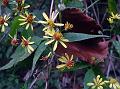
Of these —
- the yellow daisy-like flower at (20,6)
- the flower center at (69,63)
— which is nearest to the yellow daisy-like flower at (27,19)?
the yellow daisy-like flower at (20,6)

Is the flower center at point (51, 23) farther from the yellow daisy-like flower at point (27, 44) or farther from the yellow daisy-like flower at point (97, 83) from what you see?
the yellow daisy-like flower at point (97, 83)

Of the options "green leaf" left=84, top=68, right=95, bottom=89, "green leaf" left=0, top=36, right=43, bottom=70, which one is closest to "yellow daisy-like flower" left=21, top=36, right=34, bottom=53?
"green leaf" left=0, top=36, right=43, bottom=70

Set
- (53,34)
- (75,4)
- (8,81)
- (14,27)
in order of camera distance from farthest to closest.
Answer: (8,81) → (75,4) → (14,27) → (53,34)

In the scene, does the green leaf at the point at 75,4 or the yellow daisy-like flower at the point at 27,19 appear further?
the green leaf at the point at 75,4

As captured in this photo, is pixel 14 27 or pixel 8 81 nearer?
pixel 14 27

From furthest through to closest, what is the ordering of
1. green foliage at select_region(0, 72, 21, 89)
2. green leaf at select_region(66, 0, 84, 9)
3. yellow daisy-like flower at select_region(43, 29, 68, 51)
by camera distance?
green foliage at select_region(0, 72, 21, 89), green leaf at select_region(66, 0, 84, 9), yellow daisy-like flower at select_region(43, 29, 68, 51)

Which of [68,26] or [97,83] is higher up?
[68,26]

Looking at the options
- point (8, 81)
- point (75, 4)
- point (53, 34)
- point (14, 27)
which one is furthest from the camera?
point (8, 81)

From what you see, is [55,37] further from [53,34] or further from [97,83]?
[97,83]

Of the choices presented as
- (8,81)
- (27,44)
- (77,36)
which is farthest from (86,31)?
(8,81)

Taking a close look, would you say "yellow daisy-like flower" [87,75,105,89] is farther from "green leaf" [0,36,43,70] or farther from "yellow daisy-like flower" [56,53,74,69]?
"green leaf" [0,36,43,70]

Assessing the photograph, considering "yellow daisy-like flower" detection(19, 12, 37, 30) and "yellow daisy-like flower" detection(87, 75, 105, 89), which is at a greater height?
"yellow daisy-like flower" detection(19, 12, 37, 30)

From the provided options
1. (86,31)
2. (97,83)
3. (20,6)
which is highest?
(20,6)
